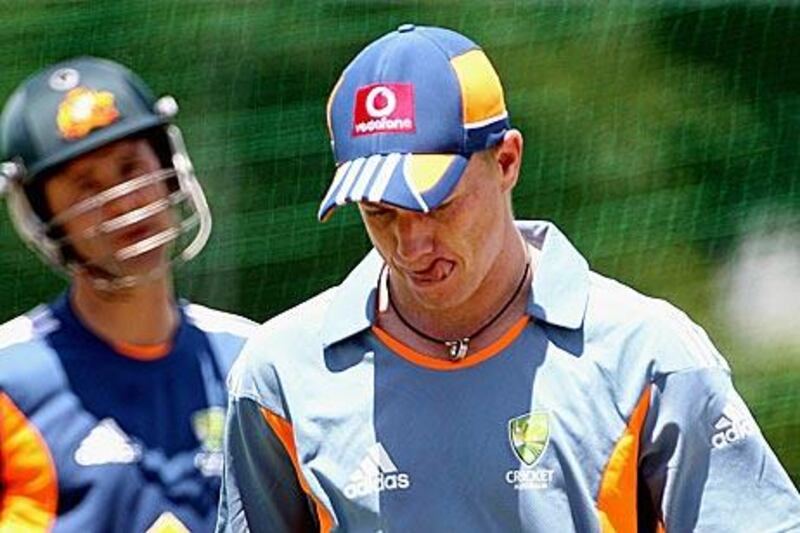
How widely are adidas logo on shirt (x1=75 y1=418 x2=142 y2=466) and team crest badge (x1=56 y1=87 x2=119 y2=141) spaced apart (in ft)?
1.59

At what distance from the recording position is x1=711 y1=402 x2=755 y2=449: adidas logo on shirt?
10.4ft

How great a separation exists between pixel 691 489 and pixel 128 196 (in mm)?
1191

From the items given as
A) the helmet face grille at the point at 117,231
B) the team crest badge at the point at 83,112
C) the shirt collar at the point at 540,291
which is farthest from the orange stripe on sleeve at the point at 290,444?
the team crest badge at the point at 83,112

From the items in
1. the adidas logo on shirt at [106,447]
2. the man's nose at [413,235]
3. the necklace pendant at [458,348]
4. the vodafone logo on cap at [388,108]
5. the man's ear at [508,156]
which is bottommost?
the adidas logo on shirt at [106,447]

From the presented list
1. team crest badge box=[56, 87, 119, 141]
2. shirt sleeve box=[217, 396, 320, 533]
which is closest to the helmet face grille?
Result: team crest badge box=[56, 87, 119, 141]

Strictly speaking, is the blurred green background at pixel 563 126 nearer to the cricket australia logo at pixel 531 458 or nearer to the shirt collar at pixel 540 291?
the shirt collar at pixel 540 291

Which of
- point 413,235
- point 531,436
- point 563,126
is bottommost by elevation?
point 563,126

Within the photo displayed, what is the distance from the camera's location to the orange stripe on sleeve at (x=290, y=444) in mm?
3314

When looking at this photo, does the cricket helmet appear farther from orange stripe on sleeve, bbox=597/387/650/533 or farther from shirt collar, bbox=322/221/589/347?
orange stripe on sleeve, bbox=597/387/650/533

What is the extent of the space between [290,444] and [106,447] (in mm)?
566

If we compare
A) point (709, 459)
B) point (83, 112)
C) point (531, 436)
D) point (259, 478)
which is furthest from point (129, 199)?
point (709, 459)

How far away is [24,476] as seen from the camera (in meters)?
3.79

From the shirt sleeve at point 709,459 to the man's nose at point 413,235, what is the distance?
363mm

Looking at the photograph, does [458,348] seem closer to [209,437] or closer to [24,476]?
[209,437]
